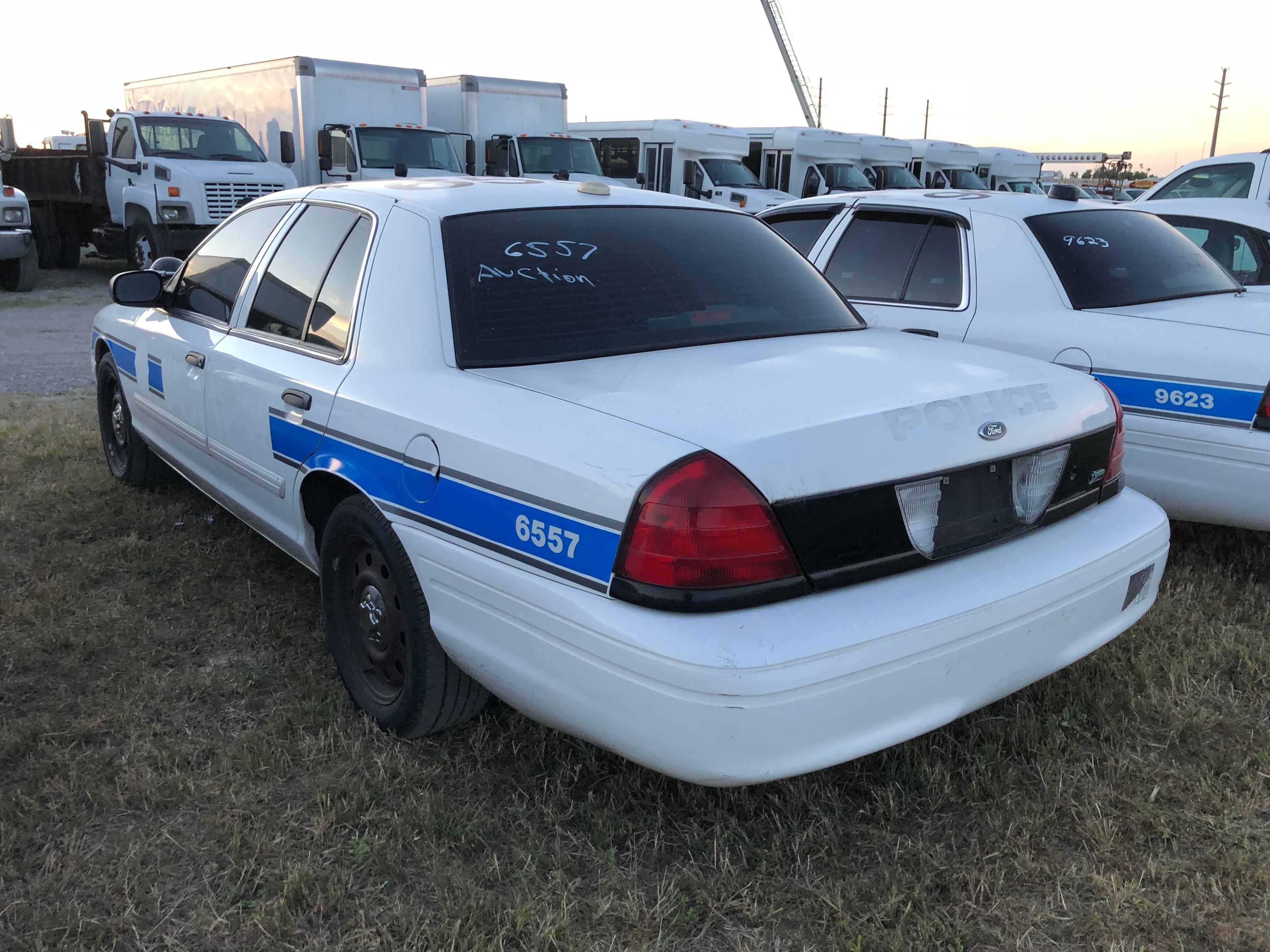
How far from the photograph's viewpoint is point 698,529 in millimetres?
2074

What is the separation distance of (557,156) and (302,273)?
13571 mm

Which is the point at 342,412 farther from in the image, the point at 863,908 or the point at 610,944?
the point at 863,908

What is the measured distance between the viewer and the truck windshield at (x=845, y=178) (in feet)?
64.1

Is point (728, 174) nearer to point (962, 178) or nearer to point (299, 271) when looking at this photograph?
point (962, 178)

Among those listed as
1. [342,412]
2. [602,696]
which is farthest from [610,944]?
[342,412]

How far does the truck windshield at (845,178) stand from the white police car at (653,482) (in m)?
16.9

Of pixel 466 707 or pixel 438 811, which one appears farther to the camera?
pixel 466 707

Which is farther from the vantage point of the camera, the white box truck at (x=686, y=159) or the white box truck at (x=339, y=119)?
the white box truck at (x=686, y=159)

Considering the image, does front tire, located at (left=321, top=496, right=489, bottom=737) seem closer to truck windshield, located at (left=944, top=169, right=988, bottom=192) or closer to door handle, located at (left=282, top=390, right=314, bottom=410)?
door handle, located at (left=282, top=390, right=314, bottom=410)

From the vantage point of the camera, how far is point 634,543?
209 cm

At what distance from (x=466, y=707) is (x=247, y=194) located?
39.9 ft

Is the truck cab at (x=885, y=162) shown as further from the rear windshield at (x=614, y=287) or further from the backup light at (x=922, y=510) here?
the backup light at (x=922, y=510)

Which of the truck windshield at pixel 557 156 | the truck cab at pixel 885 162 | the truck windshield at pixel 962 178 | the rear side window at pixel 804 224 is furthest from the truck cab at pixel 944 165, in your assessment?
the rear side window at pixel 804 224

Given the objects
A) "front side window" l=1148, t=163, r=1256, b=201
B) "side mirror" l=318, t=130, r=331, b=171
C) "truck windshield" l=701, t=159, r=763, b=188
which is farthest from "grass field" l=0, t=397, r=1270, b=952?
"truck windshield" l=701, t=159, r=763, b=188
